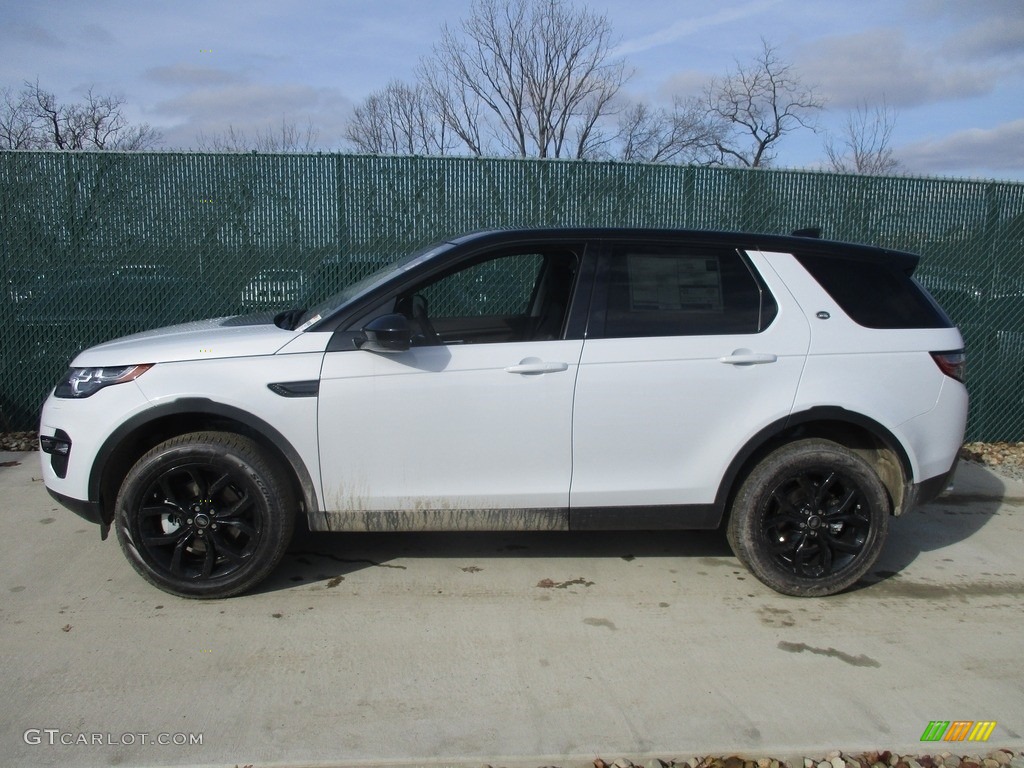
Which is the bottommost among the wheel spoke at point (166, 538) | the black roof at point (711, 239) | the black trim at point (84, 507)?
the wheel spoke at point (166, 538)

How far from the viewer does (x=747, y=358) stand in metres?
4.04

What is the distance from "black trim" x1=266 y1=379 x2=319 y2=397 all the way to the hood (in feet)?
0.58

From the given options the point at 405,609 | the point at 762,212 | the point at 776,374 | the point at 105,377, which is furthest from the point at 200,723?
the point at 762,212

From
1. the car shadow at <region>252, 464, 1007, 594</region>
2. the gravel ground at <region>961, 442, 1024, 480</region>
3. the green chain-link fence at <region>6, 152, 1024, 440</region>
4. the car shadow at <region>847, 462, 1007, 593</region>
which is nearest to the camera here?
the car shadow at <region>252, 464, 1007, 594</region>

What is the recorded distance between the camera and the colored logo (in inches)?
123

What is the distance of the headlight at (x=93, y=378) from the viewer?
3.91 metres

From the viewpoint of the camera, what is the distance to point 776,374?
4.07m

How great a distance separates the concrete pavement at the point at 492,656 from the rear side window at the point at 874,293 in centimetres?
146

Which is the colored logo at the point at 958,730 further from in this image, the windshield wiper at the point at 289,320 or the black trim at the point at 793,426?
the windshield wiper at the point at 289,320

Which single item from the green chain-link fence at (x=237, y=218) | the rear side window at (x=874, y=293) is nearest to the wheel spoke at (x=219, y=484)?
the rear side window at (x=874, y=293)

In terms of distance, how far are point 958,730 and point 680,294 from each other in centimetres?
223

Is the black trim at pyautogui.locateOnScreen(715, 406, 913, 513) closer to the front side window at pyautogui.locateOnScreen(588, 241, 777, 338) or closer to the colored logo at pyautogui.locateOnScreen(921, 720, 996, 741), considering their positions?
the front side window at pyautogui.locateOnScreen(588, 241, 777, 338)

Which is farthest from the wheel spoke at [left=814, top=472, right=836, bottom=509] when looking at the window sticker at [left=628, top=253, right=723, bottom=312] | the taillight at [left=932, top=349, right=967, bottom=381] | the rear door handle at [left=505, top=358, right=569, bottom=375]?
the rear door handle at [left=505, top=358, right=569, bottom=375]

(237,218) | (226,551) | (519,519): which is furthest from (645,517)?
(237,218)
